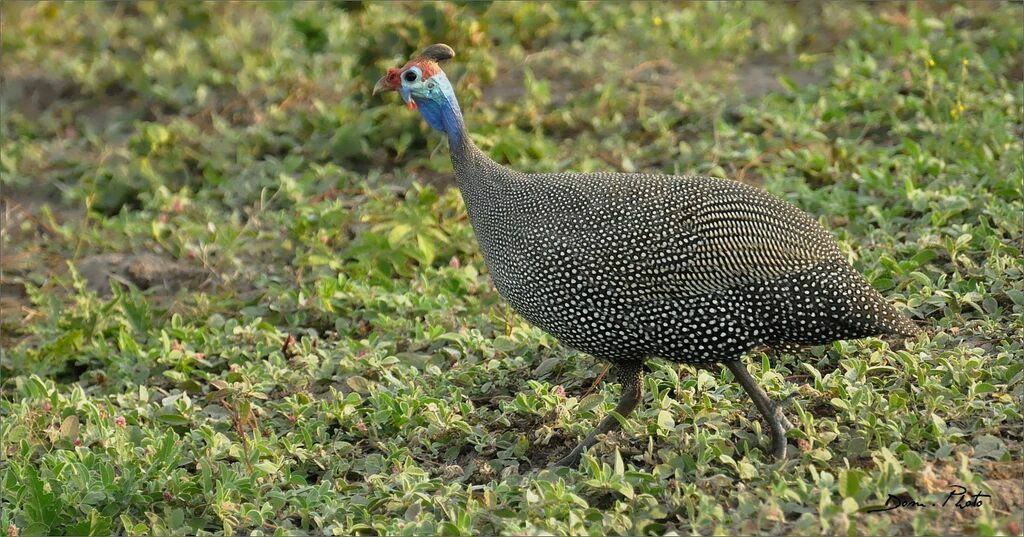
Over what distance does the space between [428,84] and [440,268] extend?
4.70 feet

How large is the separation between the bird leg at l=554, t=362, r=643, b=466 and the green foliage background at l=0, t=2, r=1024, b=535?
0.10 meters

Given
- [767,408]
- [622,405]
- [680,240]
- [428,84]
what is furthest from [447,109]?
[767,408]

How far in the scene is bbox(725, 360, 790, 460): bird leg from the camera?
3768mm

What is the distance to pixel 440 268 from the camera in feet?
18.4

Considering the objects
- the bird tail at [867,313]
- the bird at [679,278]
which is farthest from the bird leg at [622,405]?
the bird tail at [867,313]

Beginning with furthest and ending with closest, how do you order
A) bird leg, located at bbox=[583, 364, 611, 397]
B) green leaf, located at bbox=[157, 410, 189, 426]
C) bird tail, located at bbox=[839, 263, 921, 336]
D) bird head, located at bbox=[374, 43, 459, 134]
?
green leaf, located at bbox=[157, 410, 189, 426]
bird leg, located at bbox=[583, 364, 611, 397]
bird head, located at bbox=[374, 43, 459, 134]
bird tail, located at bbox=[839, 263, 921, 336]

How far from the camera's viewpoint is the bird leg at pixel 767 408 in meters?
3.77

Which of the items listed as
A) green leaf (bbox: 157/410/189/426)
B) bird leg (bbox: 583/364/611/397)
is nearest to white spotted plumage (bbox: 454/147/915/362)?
bird leg (bbox: 583/364/611/397)

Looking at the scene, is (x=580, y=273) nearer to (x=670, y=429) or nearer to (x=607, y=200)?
(x=607, y=200)

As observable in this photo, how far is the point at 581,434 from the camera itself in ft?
13.7

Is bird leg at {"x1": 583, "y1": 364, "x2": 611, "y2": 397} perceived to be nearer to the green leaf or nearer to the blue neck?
the blue neck

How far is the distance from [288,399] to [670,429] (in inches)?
58.1

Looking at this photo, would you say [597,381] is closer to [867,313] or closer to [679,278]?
[679,278]

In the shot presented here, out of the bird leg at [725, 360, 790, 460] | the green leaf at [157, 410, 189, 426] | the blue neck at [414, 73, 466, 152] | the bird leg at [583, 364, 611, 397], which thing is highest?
the blue neck at [414, 73, 466, 152]
